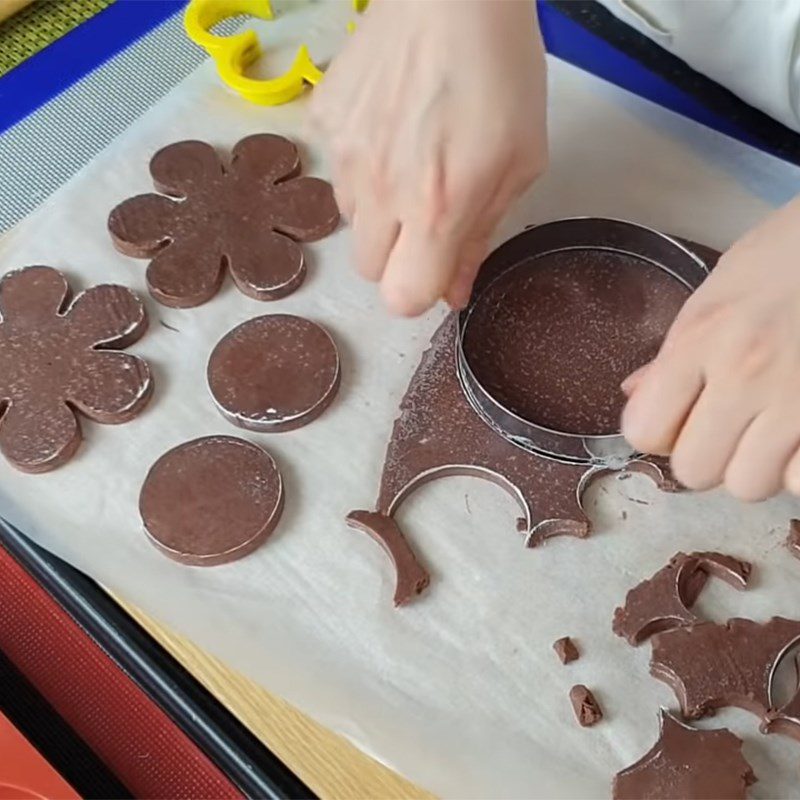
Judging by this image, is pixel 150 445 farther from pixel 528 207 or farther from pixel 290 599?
pixel 528 207

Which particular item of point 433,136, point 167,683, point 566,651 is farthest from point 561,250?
point 167,683

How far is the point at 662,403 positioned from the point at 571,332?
0.16 meters

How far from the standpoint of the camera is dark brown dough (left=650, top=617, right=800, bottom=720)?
61 centimetres

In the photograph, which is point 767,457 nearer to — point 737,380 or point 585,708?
point 737,380

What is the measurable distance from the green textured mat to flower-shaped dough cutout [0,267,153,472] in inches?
12.3

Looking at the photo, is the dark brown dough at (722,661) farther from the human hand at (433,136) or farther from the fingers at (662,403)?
the human hand at (433,136)

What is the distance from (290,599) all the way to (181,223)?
309mm

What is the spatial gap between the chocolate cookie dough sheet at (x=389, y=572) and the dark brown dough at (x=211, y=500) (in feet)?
0.04

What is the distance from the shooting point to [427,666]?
0.64m

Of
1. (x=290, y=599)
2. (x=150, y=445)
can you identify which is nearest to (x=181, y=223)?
(x=150, y=445)

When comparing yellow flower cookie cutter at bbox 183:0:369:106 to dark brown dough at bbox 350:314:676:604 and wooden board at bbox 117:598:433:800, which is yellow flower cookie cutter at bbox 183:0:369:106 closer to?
dark brown dough at bbox 350:314:676:604

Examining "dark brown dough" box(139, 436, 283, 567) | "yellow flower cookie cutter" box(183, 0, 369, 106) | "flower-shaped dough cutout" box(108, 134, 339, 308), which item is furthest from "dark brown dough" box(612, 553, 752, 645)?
"yellow flower cookie cutter" box(183, 0, 369, 106)

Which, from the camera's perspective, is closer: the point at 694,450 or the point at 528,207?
the point at 694,450

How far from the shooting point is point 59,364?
2.43 feet
